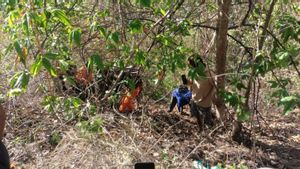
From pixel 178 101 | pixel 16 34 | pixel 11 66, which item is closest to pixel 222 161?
pixel 178 101

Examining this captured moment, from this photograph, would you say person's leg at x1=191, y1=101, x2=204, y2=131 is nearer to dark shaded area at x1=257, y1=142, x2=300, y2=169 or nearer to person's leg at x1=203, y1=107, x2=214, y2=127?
person's leg at x1=203, y1=107, x2=214, y2=127

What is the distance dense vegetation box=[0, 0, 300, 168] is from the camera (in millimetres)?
4105

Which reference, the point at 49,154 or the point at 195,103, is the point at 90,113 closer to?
the point at 49,154

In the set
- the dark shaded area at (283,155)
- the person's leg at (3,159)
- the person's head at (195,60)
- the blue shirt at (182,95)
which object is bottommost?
the dark shaded area at (283,155)

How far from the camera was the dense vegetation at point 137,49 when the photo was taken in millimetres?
4105

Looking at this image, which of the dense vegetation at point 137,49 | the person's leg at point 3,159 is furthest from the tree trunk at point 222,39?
the person's leg at point 3,159

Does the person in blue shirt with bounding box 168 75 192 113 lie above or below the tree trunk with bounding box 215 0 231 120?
below

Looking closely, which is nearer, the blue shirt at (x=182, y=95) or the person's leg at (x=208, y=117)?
the person's leg at (x=208, y=117)

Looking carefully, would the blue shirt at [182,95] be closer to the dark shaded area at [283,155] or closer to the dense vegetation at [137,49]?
the dense vegetation at [137,49]

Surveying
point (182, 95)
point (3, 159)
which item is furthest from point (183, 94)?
point (3, 159)

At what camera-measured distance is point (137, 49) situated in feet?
15.0

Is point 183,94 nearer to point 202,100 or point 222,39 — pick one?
point 202,100

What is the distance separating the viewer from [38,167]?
5.34m

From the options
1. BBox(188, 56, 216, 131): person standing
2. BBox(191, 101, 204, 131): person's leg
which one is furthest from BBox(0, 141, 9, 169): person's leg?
BBox(191, 101, 204, 131): person's leg
